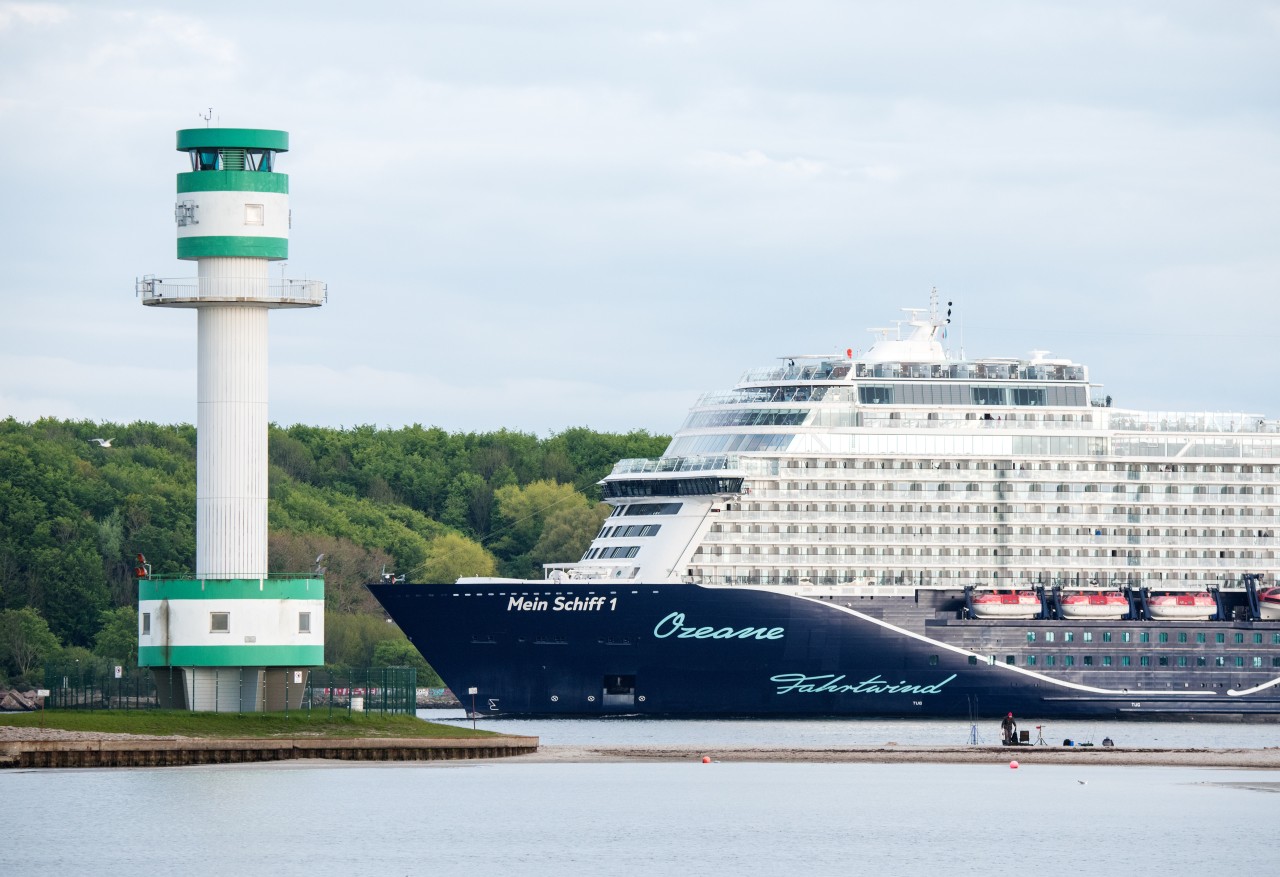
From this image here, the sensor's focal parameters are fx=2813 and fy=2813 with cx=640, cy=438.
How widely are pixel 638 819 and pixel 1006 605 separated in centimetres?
2740

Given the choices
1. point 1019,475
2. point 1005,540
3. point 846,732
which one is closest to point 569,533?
point 1019,475

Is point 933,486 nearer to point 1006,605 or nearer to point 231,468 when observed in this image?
point 1006,605

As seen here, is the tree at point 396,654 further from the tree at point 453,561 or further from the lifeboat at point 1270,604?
the lifeboat at point 1270,604

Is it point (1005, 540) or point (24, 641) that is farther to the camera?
point (24, 641)

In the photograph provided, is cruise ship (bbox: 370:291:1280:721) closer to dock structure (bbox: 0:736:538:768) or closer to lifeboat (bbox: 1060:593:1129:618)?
lifeboat (bbox: 1060:593:1129:618)

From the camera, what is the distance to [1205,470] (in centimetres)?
8669

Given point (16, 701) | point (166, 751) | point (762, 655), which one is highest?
point (762, 655)

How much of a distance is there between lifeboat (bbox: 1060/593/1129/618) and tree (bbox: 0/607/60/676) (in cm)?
3991

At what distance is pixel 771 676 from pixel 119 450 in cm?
5726

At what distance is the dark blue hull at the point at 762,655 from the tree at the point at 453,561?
38350mm

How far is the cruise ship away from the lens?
8050 centimetres

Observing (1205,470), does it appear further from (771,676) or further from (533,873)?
(533,873)

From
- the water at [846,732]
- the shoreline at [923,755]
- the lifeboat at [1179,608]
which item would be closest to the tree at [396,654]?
the water at [846,732]

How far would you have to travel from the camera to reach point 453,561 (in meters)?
123
